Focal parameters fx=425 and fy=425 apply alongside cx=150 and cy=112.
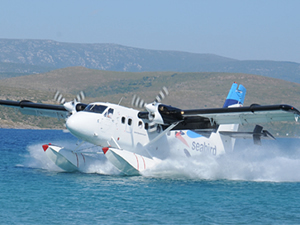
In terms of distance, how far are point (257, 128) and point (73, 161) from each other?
9.93 meters

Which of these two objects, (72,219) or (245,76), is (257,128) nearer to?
(72,219)

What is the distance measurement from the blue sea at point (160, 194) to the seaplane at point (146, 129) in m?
0.82

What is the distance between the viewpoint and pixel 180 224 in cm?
1327

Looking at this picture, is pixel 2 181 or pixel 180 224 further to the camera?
pixel 2 181

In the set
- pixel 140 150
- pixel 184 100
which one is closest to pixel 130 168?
pixel 140 150

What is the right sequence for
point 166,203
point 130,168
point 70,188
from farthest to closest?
point 130,168 → point 70,188 → point 166,203

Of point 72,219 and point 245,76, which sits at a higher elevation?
point 245,76

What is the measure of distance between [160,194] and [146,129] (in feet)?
19.6

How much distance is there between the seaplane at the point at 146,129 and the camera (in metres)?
20.4

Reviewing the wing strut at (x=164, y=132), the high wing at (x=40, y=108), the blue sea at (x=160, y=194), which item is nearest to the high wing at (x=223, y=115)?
the wing strut at (x=164, y=132)

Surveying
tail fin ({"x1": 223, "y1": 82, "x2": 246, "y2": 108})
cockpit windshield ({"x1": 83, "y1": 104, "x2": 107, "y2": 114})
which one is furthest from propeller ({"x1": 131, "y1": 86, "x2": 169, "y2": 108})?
tail fin ({"x1": 223, "y1": 82, "x2": 246, "y2": 108})

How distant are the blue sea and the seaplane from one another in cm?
82

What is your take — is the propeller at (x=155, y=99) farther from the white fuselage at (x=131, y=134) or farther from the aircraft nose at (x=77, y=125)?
the aircraft nose at (x=77, y=125)

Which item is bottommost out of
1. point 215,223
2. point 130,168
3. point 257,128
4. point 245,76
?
point 215,223
